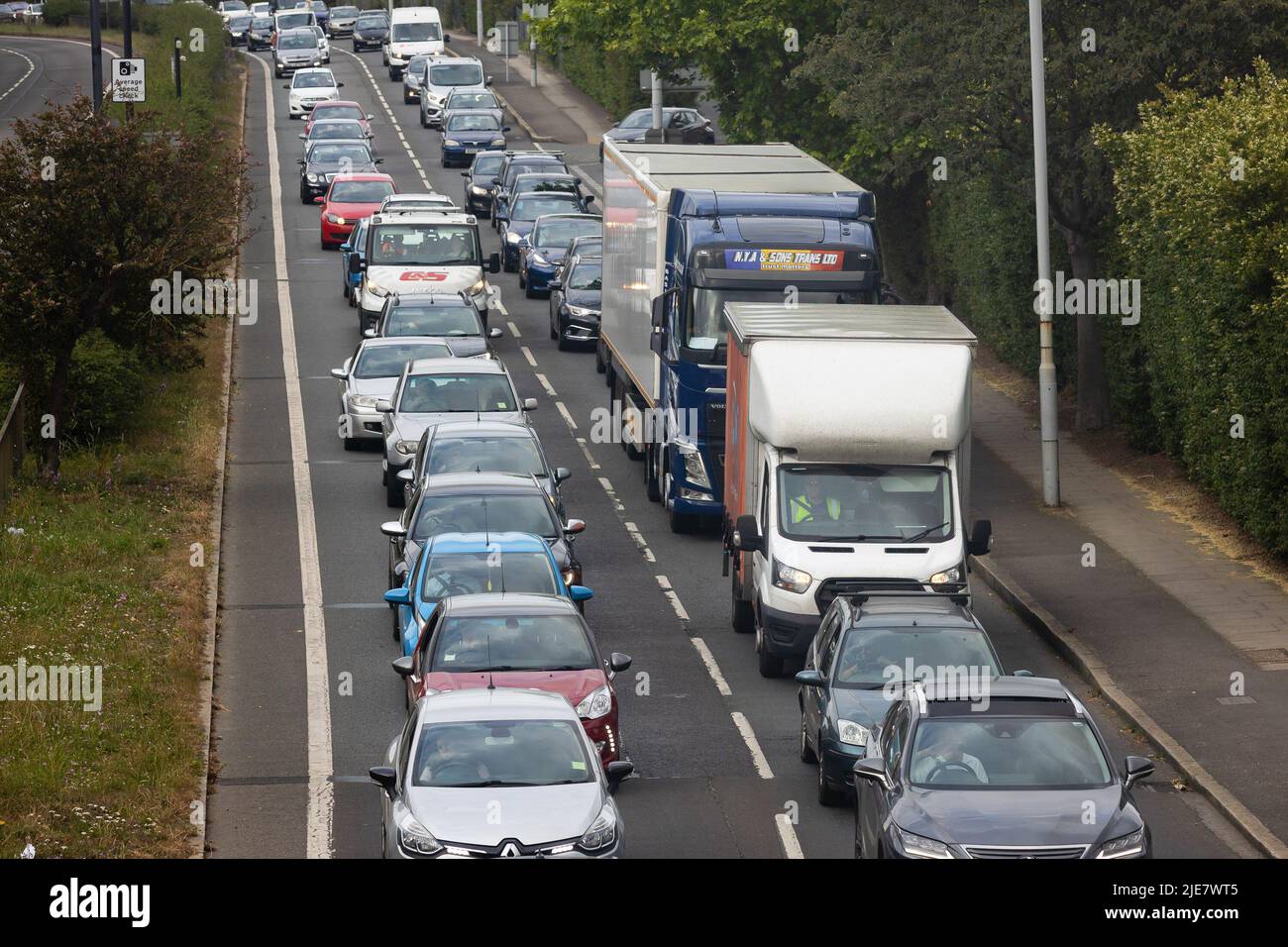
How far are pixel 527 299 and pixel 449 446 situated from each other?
734 inches

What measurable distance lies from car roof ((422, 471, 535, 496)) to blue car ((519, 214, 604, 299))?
64.5ft

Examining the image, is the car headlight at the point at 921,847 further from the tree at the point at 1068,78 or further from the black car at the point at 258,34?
the black car at the point at 258,34

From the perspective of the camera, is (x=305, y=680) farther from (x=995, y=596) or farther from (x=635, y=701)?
(x=995, y=596)

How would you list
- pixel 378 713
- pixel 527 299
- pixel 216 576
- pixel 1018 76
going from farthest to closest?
pixel 527 299 → pixel 1018 76 → pixel 216 576 → pixel 378 713

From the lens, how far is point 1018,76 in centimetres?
2681

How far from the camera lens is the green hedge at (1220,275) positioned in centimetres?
2108

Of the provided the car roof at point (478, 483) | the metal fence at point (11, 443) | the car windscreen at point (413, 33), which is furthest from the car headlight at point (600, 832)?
the car windscreen at point (413, 33)

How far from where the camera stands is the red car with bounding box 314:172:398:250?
4478 cm

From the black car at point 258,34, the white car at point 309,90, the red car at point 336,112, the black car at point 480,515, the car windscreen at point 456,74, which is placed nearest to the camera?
the black car at point 480,515

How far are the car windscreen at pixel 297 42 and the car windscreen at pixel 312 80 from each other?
9.08 meters

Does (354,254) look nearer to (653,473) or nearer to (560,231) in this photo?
(560,231)

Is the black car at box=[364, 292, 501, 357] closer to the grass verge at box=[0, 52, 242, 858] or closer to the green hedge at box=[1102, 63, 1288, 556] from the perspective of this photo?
the grass verge at box=[0, 52, 242, 858]

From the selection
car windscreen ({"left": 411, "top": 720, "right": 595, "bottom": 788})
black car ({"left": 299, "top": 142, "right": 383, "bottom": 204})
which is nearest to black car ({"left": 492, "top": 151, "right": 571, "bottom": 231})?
black car ({"left": 299, "top": 142, "right": 383, "bottom": 204})

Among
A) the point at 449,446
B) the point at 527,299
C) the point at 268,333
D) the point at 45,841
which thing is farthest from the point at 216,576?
the point at 527,299
